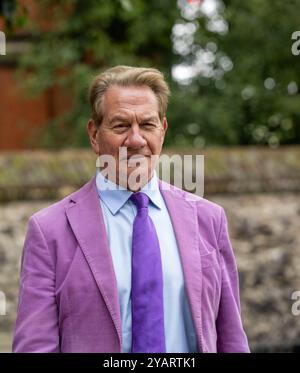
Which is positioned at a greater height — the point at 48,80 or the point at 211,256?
the point at 48,80

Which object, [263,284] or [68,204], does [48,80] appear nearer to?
[263,284]

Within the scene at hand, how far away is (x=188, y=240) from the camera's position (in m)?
2.46

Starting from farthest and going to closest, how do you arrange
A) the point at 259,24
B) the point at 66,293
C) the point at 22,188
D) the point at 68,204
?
1. the point at 259,24
2. the point at 22,188
3. the point at 68,204
4. the point at 66,293

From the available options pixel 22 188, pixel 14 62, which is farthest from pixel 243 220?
pixel 14 62

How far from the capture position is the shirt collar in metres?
2.52

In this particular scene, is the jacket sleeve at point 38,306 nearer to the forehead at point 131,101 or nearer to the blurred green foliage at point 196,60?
the forehead at point 131,101

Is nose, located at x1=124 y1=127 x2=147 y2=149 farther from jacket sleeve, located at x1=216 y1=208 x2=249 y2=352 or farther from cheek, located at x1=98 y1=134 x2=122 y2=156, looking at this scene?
jacket sleeve, located at x1=216 y1=208 x2=249 y2=352

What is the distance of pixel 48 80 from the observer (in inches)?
505

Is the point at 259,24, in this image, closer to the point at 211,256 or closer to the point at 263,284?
the point at 263,284

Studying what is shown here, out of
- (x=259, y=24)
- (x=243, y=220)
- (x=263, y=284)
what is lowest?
(x=263, y=284)

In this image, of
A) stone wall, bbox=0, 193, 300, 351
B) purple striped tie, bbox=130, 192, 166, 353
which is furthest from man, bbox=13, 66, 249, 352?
stone wall, bbox=0, 193, 300, 351

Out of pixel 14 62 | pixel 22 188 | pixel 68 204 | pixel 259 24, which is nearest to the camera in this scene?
pixel 68 204

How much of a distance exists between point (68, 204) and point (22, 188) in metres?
4.93

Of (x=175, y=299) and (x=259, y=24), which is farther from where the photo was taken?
(x=259, y=24)
